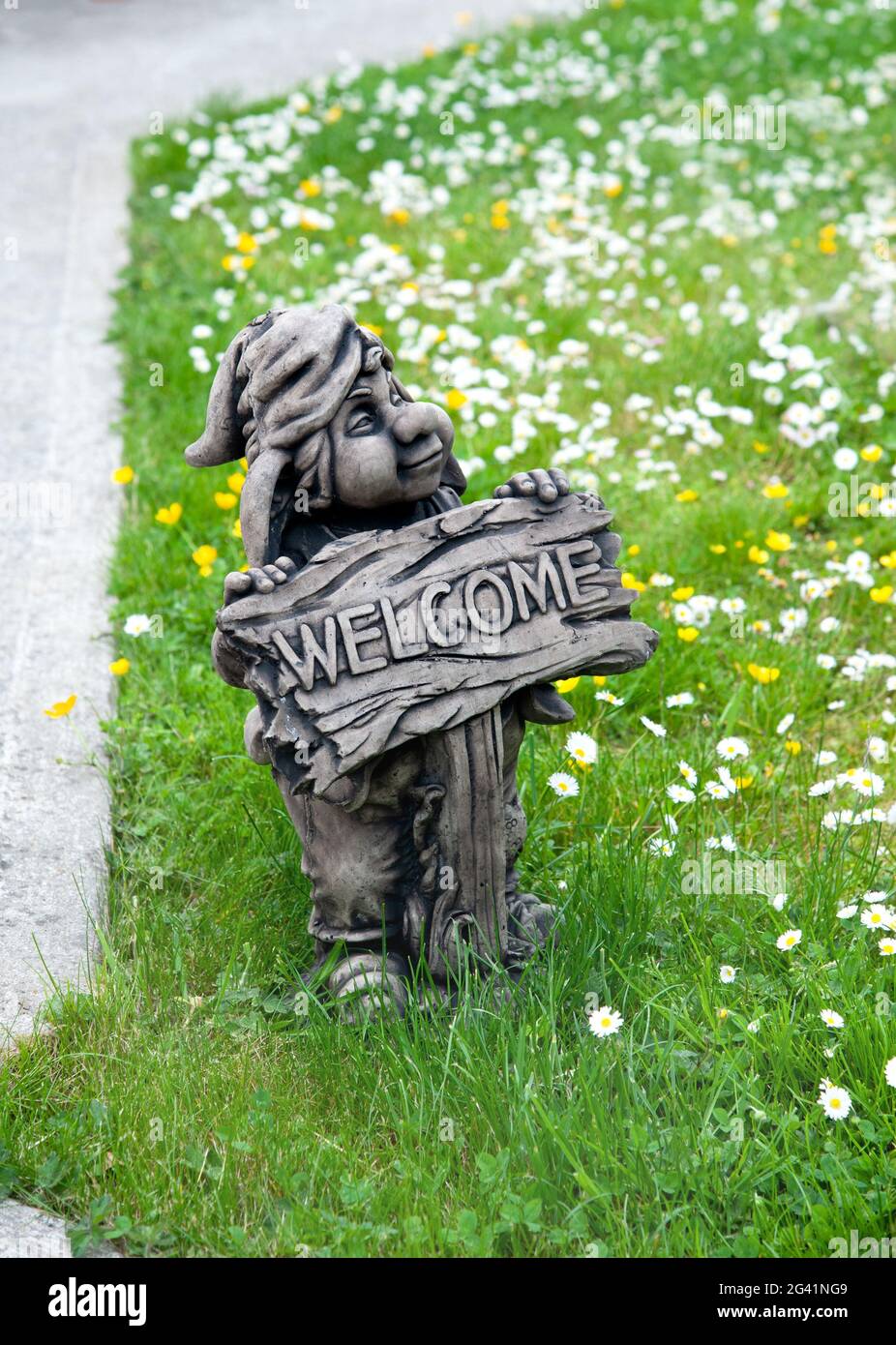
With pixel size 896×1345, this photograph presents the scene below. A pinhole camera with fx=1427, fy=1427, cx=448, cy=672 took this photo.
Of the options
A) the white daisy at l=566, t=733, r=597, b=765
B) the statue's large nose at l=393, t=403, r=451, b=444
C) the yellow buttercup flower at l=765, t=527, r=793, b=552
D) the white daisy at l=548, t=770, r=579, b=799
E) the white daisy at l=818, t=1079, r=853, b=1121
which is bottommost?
the white daisy at l=818, t=1079, r=853, b=1121

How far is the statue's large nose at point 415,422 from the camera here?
2777 millimetres

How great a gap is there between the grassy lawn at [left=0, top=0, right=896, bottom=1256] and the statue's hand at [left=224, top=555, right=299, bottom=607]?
877 mm

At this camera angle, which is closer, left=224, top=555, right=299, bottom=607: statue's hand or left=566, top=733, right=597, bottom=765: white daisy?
left=224, top=555, right=299, bottom=607: statue's hand

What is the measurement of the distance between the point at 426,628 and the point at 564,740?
1.32 meters

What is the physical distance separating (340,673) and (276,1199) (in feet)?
3.19

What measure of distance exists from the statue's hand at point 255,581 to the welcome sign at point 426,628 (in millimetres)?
21

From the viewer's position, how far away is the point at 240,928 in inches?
129

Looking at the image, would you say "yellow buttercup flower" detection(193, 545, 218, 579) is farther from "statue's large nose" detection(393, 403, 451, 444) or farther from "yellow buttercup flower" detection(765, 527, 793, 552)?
"yellow buttercup flower" detection(765, 527, 793, 552)

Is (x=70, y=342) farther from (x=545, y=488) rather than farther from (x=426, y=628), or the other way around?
(x=426, y=628)

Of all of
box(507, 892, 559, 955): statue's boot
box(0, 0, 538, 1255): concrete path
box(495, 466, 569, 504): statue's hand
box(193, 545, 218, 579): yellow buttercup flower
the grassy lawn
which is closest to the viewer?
the grassy lawn

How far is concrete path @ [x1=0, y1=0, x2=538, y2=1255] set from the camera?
11.5 feet

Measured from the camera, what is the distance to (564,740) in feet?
13.0

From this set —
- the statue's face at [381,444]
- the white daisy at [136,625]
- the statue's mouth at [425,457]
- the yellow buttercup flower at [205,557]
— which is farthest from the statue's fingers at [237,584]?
the yellow buttercup flower at [205,557]

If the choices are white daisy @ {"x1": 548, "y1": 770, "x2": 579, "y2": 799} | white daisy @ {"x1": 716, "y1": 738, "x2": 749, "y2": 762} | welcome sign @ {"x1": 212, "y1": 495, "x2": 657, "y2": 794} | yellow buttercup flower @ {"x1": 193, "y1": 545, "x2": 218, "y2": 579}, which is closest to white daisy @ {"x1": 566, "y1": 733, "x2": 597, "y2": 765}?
white daisy @ {"x1": 548, "y1": 770, "x2": 579, "y2": 799}
